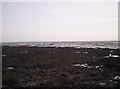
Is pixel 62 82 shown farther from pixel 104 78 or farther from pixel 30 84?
pixel 104 78

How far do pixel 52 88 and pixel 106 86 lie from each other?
3537mm

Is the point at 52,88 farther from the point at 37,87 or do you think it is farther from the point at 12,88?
the point at 12,88

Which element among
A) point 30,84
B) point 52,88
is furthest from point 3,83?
point 52,88

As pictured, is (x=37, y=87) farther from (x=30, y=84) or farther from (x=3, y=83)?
(x=3, y=83)

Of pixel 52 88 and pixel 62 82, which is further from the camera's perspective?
pixel 62 82

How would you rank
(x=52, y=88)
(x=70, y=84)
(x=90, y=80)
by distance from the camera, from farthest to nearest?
1. (x=90, y=80)
2. (x=70, y=84)
3. (x=52, y=88)

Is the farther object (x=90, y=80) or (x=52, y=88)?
(x=90, y=80)

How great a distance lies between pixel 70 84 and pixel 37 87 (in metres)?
2.22

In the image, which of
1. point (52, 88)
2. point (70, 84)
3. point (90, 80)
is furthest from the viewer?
point (90, 80)

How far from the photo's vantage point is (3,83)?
1228cm

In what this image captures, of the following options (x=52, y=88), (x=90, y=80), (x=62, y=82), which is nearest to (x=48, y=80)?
(x=62, y=82)

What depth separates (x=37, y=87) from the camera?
11.2 m

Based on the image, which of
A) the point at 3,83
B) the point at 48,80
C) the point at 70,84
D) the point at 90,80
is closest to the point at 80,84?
the point at 70,84

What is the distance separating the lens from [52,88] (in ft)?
36.1
